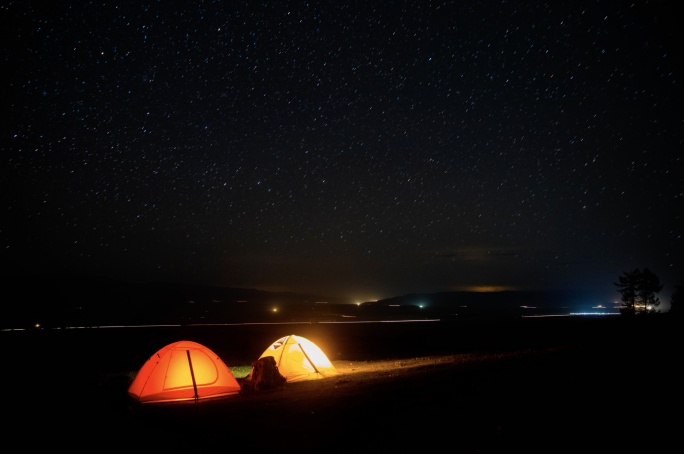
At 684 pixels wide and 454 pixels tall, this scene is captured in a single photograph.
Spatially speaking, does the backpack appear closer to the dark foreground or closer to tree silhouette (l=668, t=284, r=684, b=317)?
the dark foreground

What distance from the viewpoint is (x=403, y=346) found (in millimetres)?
28703

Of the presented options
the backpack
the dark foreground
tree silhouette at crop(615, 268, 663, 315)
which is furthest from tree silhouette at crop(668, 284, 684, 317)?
the backpack

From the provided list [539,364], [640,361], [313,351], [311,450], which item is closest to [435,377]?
[539,364]

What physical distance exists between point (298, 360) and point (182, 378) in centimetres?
386

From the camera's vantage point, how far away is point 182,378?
1293cm

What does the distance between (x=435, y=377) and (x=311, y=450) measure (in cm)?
678

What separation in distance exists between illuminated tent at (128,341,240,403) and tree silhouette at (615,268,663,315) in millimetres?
82145

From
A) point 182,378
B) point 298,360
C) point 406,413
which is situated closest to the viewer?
point 406,413

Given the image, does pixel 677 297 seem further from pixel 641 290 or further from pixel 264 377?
pixel 264 377

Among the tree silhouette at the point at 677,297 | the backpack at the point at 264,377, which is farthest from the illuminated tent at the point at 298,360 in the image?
the tree silhouette at the point at 677,297

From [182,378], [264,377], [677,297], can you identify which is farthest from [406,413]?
[677,297]

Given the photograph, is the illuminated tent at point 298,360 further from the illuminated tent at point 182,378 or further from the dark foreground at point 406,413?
the illuminated tent at point 182,378

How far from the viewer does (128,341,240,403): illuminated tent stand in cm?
1267

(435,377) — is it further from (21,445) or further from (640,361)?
(21,445)
